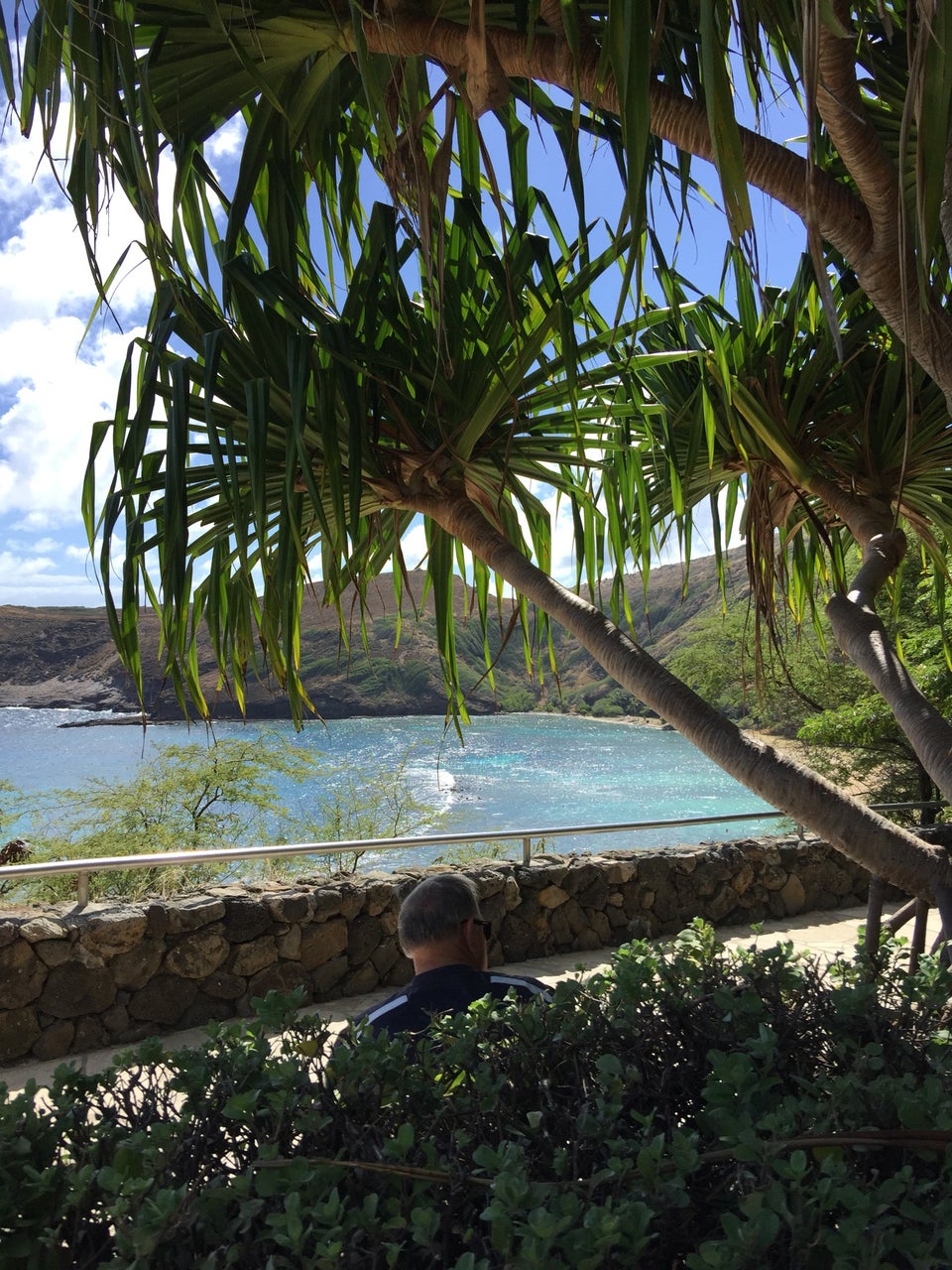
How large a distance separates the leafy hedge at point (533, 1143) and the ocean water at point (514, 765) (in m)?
12.8

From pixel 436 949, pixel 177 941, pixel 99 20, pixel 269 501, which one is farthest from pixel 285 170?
pixel 177 941

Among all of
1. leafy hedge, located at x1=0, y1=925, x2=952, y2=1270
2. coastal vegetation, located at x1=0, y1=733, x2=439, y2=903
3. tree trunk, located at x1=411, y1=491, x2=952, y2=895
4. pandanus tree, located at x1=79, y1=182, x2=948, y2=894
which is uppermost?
pandanus tree, located at x1=79, y1=182, x2=948, y2=894

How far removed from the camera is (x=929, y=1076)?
0.84 meters

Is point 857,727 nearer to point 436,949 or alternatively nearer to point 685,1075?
point 436,949

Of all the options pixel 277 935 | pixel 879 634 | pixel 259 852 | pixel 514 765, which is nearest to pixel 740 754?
pixel 879 634

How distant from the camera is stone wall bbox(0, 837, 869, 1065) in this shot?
3.51 metres

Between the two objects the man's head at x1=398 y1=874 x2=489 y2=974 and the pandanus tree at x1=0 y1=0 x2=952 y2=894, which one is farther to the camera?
the man's head at x1=398 y1=874 x2=489 y2=974

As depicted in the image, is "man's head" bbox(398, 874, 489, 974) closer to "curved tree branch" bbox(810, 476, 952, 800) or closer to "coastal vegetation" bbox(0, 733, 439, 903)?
Answer: "curved tree branch" bbox(810, 476, 952, 800)

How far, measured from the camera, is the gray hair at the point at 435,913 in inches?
70.4

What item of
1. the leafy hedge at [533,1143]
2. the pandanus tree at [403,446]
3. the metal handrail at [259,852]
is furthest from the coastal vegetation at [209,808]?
the leafy hedge at [533,1143]

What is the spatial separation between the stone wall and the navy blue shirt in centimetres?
107

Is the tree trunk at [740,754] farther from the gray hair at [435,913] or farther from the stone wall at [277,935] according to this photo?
the stone wall at [277,935]

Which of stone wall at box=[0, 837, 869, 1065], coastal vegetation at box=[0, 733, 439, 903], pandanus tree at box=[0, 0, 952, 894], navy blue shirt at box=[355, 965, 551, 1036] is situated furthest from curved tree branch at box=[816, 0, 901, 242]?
coastal vegetation at box=[0, 733, 439, 903]

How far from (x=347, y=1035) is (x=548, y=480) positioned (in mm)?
1568
